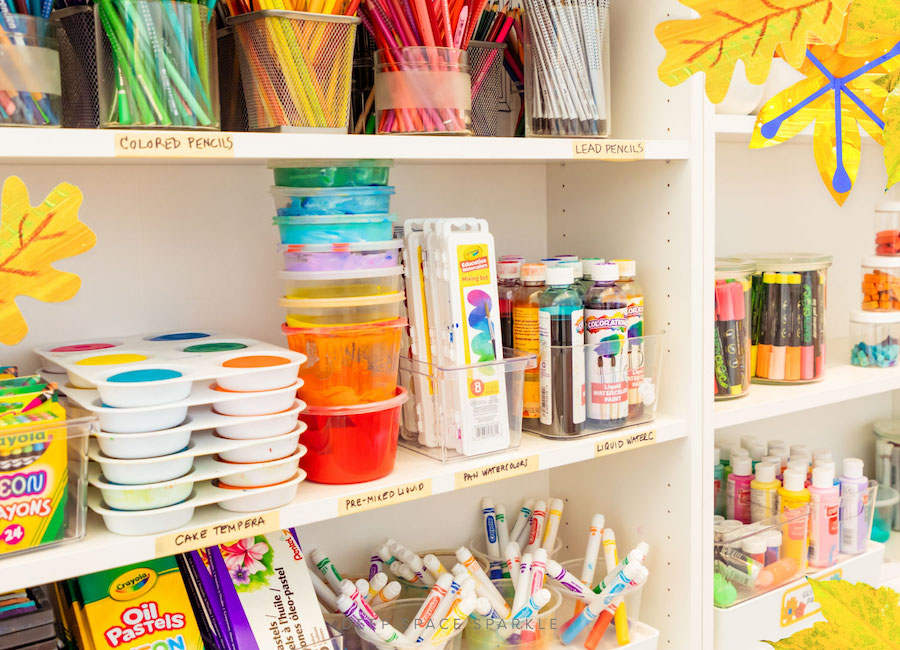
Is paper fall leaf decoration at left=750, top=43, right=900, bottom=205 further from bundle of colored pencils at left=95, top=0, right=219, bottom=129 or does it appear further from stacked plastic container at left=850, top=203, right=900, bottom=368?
stacked plastic container at left=850, top=203, right=900, bottom=368

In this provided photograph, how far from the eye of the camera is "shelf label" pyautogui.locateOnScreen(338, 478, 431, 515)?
1.06m

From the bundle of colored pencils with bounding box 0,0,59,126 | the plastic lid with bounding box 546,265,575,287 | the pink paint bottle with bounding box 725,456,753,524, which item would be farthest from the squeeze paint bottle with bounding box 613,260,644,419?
the bundle of colored pencils with bounding box 0,0,59,126

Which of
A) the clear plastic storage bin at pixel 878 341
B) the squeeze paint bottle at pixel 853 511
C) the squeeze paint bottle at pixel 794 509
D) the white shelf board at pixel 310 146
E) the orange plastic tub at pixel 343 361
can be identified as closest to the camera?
the white shelf board at pixel 310 146

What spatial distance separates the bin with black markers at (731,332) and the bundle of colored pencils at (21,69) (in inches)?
42.5

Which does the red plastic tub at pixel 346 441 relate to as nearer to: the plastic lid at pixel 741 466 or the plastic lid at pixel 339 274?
the plastic lid at pixel 339 274

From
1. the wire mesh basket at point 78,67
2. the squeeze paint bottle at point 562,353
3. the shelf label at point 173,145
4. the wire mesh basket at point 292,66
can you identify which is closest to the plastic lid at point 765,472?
the squeeze paint bottle at point 562,353

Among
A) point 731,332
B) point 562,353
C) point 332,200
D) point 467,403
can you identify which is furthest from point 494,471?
point 731,332

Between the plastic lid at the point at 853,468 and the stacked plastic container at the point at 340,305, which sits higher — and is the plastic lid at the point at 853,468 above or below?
below

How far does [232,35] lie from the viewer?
108 cm

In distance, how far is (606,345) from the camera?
125cm

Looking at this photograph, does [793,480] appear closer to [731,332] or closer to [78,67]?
[731,332]

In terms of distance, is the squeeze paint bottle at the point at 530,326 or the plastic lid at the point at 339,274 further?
the squeeze paint bottle at the point at 530,326

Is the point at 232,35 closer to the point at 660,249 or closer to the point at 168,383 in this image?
the point at 168,383

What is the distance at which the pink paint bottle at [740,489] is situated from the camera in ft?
5.49
